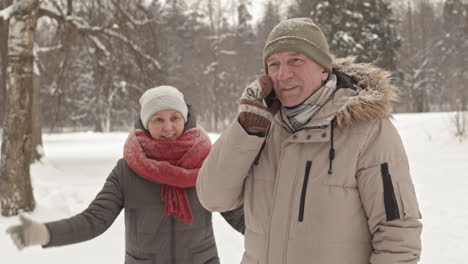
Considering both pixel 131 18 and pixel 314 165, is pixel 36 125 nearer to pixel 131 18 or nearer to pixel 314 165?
pixel 131 18

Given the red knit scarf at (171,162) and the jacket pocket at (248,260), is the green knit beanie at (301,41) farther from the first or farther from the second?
the red knit scarf at (171,162)

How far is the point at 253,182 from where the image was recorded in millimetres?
1688

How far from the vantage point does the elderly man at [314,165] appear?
1448 millimetres

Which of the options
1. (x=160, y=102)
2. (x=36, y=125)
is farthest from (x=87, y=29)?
(x=160, y=102)

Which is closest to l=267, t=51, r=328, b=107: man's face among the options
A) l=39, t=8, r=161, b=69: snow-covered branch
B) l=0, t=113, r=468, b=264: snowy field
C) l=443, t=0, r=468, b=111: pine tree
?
l=0, t=113, r=468, b=264: snowy field

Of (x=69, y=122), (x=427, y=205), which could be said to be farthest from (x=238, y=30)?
(x=427, y=205)

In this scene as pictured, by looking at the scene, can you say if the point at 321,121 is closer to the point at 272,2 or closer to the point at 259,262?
the point at 259,262

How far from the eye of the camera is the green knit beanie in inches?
63.9

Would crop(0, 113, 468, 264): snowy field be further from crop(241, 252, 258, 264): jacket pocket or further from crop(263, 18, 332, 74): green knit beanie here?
crop(241, 252, 258, 264): jacket pocket

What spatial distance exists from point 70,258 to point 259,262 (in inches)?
150

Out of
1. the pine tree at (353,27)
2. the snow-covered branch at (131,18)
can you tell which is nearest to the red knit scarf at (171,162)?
the snow-covered branch at (131,18)

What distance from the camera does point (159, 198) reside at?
2385 millimetres

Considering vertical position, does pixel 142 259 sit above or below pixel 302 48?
below

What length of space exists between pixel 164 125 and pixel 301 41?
116 cm
